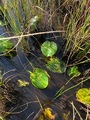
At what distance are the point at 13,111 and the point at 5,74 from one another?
10.6 inches

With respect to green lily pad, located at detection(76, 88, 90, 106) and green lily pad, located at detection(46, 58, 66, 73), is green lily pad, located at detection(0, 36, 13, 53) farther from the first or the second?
green lily pad, located at detection(76, 88, 90, 106)

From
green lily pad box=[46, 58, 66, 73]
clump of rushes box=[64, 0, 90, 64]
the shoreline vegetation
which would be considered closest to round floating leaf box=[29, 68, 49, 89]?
the shoreline vegetation

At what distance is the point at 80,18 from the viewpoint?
4.50 ft

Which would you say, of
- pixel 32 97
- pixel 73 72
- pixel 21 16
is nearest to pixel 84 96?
pixel 73 72

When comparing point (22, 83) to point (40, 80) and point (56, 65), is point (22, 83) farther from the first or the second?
point (56, 65)

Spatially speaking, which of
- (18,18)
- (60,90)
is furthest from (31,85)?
(18,18)

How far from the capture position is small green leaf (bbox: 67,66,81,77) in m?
1.40

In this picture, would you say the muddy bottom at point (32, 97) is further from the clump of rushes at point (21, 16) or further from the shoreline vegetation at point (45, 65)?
the clump of rushes at point (21, 16)

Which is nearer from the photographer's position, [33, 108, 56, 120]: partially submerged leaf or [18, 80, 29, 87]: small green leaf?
[33, 108, 56, 120]: partially submerged leaf

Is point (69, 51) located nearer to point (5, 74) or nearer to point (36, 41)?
point (36, 41)

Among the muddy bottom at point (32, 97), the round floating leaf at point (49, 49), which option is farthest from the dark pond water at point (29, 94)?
the round floating leaf at point (49, 49)

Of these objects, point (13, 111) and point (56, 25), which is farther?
point (56, 25)

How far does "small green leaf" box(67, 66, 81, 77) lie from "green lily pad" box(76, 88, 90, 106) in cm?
13

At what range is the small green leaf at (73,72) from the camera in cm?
140
